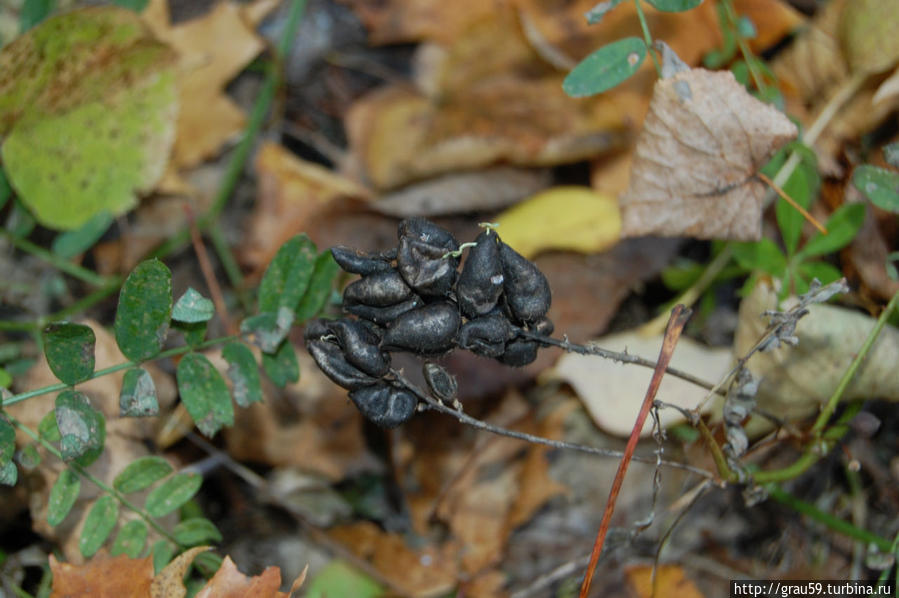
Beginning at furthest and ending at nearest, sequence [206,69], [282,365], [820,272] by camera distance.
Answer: [206,69], [820,272], [282,365]

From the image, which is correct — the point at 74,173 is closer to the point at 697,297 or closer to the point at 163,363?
the point at 163,363

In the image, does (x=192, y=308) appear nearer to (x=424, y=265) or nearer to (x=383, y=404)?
(x=383, y=404)

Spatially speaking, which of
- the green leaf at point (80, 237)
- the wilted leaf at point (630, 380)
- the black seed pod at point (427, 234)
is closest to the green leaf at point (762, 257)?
the wilted leaf at point (630, 380)

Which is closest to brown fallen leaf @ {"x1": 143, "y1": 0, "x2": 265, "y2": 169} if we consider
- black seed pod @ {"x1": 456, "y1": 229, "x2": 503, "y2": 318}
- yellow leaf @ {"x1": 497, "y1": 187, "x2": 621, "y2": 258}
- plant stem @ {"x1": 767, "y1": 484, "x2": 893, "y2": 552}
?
yellow leaf @ {"x1": 497, "y1": 187, "x2": 621, "y2": 258}

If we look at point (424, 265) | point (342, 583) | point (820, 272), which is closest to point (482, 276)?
point (424, 265)

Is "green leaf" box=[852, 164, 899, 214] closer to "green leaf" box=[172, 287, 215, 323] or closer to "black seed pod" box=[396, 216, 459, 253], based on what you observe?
"black seed pod" box=[396, 216, 459, 253]

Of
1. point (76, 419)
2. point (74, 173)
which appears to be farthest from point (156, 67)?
point (76, 419)
